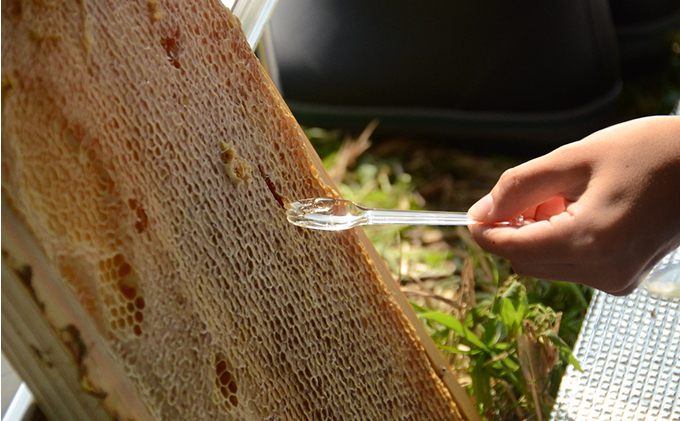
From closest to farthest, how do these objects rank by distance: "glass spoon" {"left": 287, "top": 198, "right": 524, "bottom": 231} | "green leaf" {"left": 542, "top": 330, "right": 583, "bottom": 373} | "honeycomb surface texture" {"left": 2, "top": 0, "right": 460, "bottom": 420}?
"honeycomb surface texture" {"left": 2, "top": 0, "right": 460, "bottom": 420}
"glass spoon" {"left": 287, "top": 198, "right": 524, "bottom": 231}
"green leaf" {"left": 542, "top": 330, "right": 583, "bottom": 373}

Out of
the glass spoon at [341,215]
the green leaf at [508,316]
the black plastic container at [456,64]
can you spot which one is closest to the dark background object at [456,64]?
the black plastic container at [456,64]

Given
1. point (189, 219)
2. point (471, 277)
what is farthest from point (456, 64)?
point (189, 219)

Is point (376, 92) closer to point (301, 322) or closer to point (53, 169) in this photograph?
point (301, 322)

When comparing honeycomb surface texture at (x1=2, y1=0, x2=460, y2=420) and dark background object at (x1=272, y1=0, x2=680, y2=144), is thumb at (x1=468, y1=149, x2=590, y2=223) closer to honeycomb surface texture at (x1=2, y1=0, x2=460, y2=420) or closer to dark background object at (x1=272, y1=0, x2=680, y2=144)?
honeycomb surface texture at (x1=2, y1=0, x2=460, y2=420)

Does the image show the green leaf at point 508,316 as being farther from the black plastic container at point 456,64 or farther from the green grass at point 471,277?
the black plastic container at point 456,64

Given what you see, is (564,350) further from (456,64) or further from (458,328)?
(456,64)

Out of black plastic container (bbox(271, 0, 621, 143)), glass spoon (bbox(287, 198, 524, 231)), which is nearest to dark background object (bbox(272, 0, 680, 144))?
black plastic container (bbox(271, 0, 621, 143))
